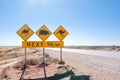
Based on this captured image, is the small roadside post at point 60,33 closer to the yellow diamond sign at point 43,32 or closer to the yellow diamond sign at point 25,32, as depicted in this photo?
the yellow diamond sign at point 43,32

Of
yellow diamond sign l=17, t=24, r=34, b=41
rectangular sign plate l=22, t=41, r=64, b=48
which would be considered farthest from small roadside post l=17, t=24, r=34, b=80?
rectangular sign plate l=22, t=41, r=64, b=48

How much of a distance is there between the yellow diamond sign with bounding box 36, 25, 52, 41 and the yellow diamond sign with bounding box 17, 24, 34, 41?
1.73 ft

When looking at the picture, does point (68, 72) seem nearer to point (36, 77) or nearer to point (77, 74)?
point (77, 74)

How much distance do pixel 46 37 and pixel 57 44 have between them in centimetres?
152

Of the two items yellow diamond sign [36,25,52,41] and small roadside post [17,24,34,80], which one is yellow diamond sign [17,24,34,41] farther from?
yellow diamond sign [36,25,52,41]

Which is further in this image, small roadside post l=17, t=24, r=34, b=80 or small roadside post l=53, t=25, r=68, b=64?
small roadside post l=53, t=25, r=68, b=64

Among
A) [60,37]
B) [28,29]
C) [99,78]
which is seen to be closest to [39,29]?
[28,29]

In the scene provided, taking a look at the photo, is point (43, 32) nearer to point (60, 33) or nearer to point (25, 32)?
point (25, 32)

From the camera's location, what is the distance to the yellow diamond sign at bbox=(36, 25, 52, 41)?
639 inches

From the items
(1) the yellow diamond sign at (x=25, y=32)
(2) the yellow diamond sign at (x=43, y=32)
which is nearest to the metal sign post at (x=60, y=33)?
(2) the yellow diamond sign at (x=43, y=32)

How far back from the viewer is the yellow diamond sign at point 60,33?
684 inches

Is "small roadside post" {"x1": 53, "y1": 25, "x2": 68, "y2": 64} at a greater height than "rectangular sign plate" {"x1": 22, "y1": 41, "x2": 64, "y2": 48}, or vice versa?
"small roadside post" {"x1": 53, "y1": 25, "x2": 68, "y2": 64}

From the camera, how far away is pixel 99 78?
417 inches

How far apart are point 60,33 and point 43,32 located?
5.70 feet
